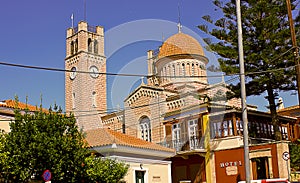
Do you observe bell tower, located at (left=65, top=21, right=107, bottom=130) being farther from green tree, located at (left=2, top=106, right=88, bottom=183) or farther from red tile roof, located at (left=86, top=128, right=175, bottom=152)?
green tree, located at (left=2, top=106, right=88, bottom=183)

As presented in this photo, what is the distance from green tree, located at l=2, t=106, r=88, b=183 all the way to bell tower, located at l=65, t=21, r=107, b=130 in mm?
30010

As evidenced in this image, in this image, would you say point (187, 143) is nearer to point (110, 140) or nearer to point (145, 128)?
point (145, 128)

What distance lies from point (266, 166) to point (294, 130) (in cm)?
844

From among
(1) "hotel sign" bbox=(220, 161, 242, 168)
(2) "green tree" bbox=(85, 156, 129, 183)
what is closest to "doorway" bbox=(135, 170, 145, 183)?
(2) "green tree" bbox=(85, 156, 129, 183)

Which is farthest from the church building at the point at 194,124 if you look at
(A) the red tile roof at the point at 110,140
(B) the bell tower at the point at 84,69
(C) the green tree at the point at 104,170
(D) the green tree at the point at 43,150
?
(B) the bell tower at the point at 84,69

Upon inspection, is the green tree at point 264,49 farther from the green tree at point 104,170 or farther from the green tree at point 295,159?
the green tree at point 104,170

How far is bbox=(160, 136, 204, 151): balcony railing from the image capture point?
28500mm

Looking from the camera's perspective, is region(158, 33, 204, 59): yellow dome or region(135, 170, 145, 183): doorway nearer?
region(135, 170, 145, 183): doorway

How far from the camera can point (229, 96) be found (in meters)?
26.8

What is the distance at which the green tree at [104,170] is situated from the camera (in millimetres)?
19438

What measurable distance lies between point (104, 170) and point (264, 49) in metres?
11.7

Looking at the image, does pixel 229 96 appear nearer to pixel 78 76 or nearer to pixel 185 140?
pixel 185 140

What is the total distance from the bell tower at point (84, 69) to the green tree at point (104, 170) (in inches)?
1123

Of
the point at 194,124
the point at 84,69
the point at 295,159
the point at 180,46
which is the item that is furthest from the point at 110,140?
the point at 84,69
